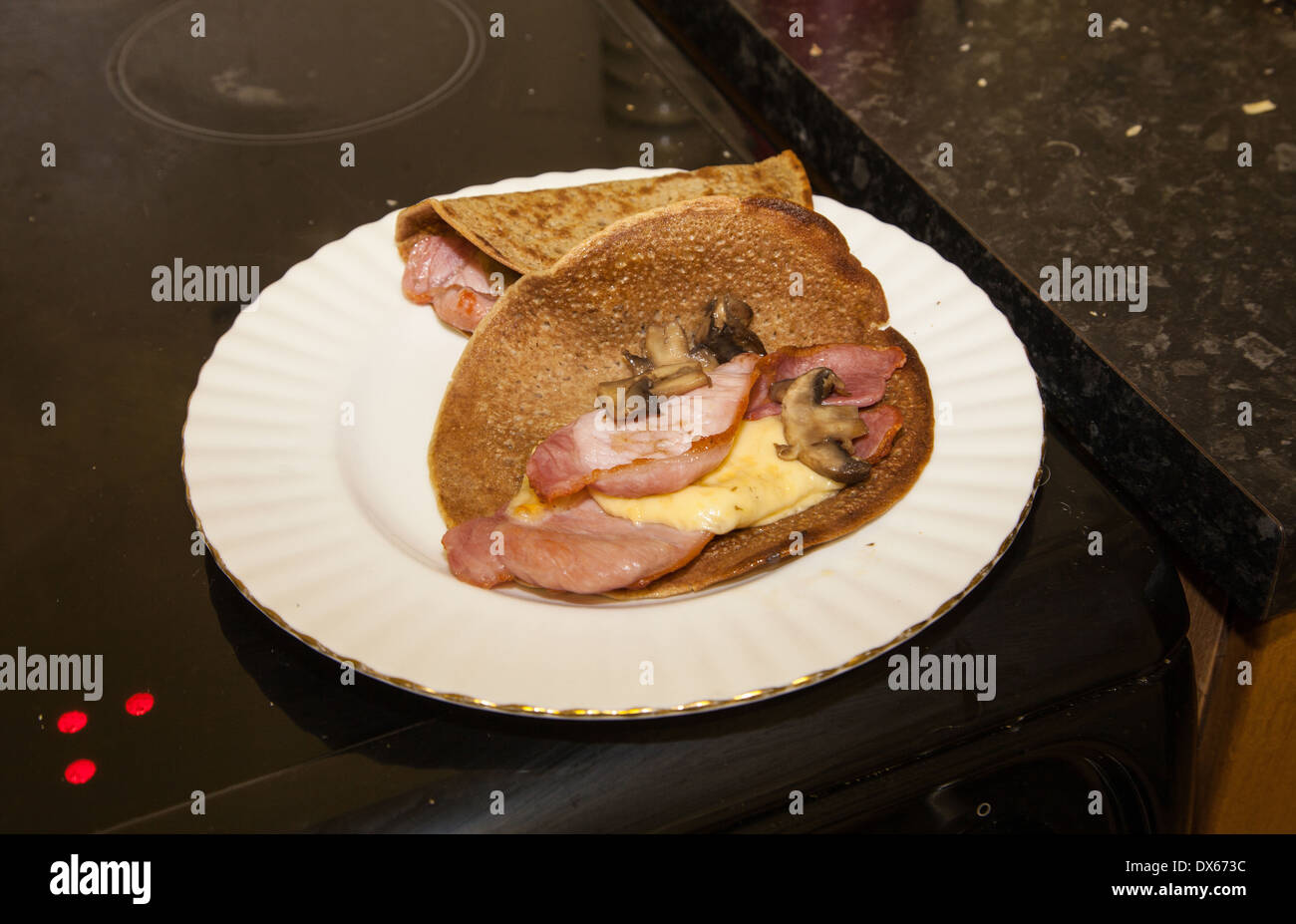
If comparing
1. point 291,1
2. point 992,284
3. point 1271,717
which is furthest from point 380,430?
point 291,1

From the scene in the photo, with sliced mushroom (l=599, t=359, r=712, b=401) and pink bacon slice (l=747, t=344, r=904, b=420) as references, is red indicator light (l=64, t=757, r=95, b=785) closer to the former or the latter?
sliced mushroom (l=599, t=359, r=712, b=401)

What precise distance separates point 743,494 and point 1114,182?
3.37ft

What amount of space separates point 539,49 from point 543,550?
1638 mm

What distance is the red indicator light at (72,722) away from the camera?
1.28 meters

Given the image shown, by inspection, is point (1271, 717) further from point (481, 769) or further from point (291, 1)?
point (291, 1)

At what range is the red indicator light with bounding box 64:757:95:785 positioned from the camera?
123cm

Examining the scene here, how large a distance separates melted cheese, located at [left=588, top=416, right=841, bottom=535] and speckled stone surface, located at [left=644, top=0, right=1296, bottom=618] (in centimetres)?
51

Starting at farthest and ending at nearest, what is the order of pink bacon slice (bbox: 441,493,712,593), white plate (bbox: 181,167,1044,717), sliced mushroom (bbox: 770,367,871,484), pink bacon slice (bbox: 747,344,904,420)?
pink bacon slice (bbox: 747,344,904,420)
sliced mushroom (bbox: 770,367,871,484)
pink bacon slice (bbox: 441,493,712,593)
white plate (bbox: 181,167,1044,717)

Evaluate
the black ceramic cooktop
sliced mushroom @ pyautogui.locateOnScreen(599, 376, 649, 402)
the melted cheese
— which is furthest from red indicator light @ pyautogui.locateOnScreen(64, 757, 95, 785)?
sliced mushroom @ pyautogui.locateOnScreen(599, 376, 649, 402)

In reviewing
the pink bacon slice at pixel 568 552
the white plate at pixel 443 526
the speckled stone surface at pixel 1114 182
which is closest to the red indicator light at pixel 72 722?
the white plate at pixel 443 526

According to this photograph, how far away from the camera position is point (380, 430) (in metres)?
1.64

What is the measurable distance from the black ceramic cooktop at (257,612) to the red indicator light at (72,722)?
1 cm

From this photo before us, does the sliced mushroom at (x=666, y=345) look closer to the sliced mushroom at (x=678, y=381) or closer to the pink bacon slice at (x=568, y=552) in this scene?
the sliced mushroom at (x=678, y=381)

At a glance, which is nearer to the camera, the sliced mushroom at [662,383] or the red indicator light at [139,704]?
the red indicator light at [139,704]
